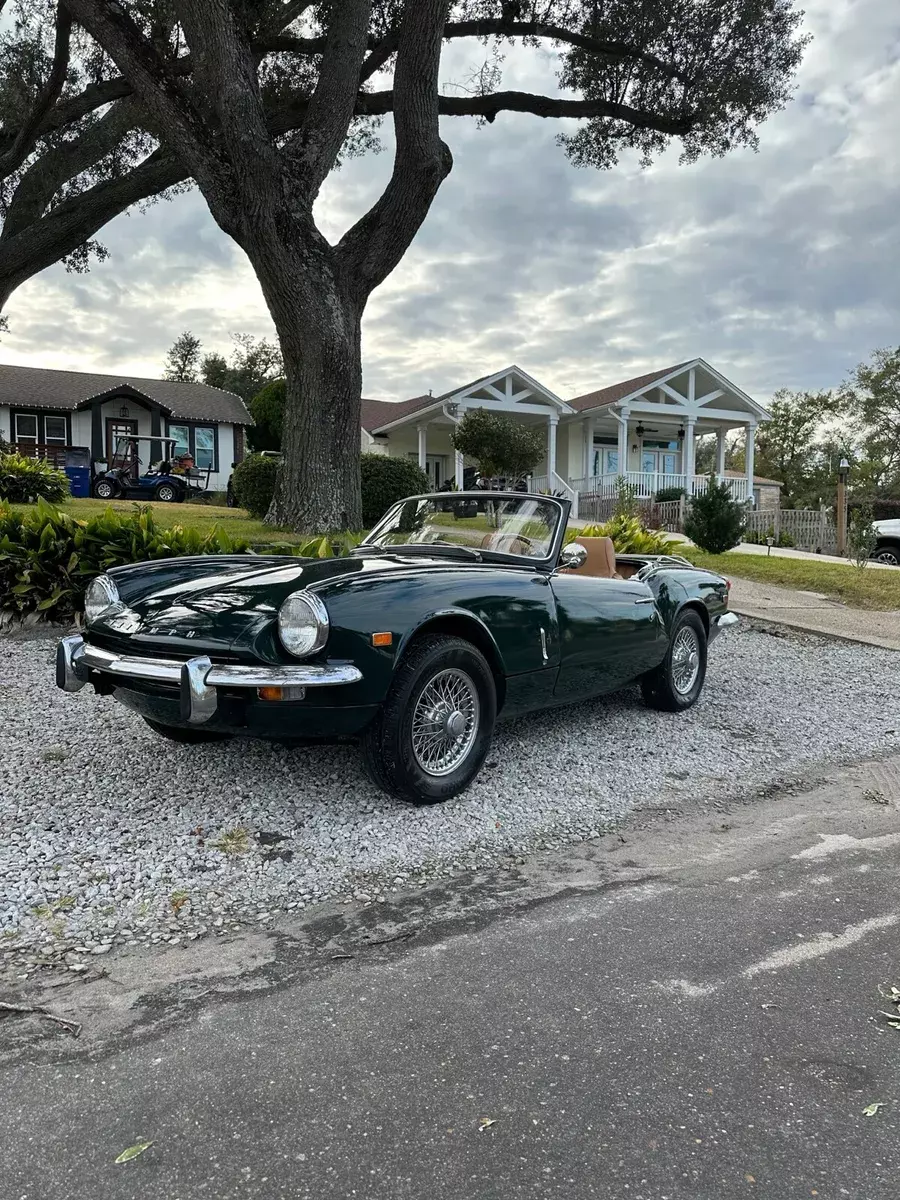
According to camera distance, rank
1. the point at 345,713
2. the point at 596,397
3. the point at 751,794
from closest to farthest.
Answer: the point at 345,713
the point at 751,794
the point at 596,397

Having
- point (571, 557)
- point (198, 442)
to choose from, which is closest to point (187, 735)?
point (571, 557)

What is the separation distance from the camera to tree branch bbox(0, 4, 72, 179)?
1395 centimetres

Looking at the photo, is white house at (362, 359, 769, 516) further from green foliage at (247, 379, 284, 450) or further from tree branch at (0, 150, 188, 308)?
tree branch at (0, 150, 188, 308)

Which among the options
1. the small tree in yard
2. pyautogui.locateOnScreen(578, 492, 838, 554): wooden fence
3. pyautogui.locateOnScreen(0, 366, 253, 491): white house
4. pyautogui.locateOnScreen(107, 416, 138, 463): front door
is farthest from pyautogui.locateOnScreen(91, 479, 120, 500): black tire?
the small tree in yard

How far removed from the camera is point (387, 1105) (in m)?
1.89

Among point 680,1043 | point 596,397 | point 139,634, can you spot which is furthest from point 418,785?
point 596,397

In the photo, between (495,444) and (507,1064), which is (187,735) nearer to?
(507,1064)

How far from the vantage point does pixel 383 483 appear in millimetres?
13023

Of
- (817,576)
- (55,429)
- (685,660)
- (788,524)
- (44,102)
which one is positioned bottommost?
(685,660)

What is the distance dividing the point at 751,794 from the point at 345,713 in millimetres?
2191

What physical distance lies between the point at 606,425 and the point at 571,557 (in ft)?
89.8

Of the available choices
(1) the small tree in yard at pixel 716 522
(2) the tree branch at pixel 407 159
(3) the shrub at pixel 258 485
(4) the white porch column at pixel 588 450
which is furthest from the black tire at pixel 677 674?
(4) the white porch column at pixel 588 450

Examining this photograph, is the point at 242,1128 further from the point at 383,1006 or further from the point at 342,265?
the point at 342,265

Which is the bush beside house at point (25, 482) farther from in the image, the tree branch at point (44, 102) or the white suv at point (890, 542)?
the white suv at point (890, 542)
